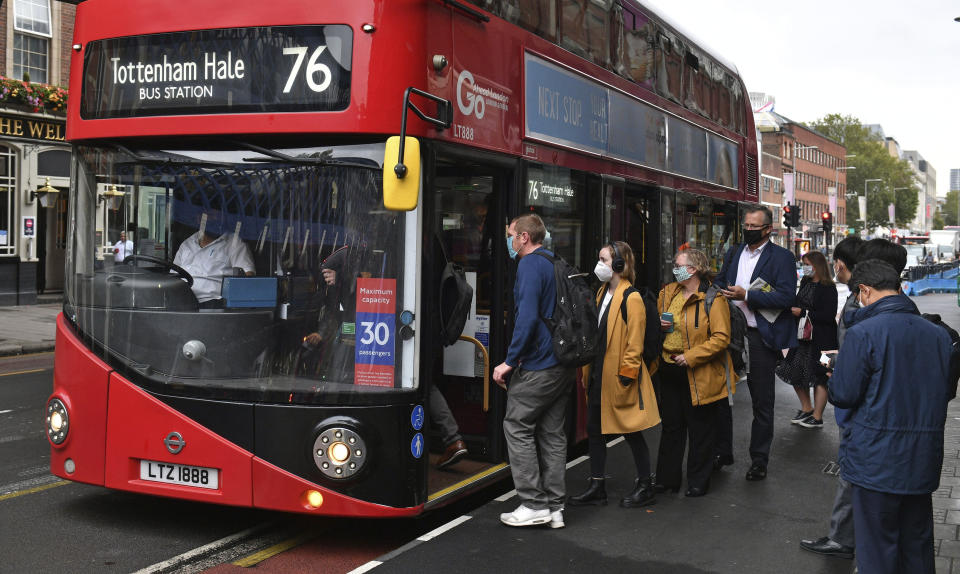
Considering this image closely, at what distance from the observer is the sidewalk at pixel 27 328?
1585cm

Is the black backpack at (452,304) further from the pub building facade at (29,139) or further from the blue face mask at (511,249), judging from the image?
the pub building facade at (29,139)

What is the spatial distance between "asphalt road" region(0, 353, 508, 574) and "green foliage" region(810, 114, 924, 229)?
4944 inches

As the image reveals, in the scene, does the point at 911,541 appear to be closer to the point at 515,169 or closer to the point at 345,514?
the point at 345,514

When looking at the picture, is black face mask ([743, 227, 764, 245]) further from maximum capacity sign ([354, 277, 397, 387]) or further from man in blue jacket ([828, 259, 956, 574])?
maximum capacity sign ([354, 277, 397, 387])

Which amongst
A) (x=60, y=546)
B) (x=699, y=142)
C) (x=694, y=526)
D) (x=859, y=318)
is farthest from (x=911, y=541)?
(x=699, y=142)

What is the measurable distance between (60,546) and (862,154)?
13105cm

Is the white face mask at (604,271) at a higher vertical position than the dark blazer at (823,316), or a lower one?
higher

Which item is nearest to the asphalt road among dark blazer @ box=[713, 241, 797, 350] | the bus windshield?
the bus windshield

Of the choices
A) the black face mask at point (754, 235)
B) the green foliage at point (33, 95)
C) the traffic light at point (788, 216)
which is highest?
the green foliage at point (33, 95)

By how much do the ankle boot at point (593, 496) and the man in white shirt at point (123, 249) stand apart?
314cm

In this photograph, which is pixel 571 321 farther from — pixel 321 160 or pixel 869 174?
pixel 869 174

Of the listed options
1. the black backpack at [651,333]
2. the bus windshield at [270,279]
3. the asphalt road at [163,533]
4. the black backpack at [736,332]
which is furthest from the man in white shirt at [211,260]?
the black backpack at [736,332]

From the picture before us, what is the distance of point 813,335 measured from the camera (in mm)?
9141

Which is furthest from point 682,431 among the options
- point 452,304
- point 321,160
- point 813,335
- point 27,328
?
point 27,328
